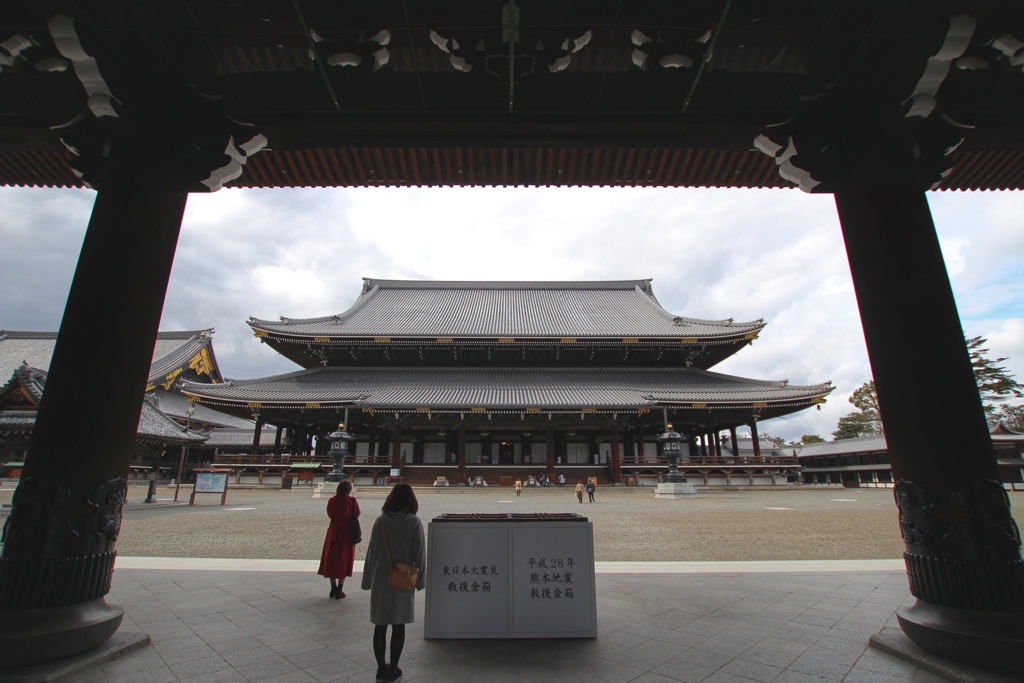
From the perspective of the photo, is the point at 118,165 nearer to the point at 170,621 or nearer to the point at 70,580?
the point at 70,580

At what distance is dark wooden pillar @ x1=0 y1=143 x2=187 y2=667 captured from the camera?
9.84 ft

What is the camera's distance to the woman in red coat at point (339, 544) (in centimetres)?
493

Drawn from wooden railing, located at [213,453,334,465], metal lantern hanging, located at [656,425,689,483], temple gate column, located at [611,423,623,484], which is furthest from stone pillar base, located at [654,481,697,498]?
wooden railing, located at [213,453,334,465]

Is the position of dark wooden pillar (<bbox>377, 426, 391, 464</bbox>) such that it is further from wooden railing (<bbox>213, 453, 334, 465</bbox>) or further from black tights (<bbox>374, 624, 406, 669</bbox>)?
black tights (<bbox>374, 624, 406, 669</bbox>)

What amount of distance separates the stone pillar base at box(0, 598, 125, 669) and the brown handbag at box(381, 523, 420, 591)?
6.56ft

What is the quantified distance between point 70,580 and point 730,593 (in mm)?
5642

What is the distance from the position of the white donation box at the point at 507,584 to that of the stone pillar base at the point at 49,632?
86.0 inches

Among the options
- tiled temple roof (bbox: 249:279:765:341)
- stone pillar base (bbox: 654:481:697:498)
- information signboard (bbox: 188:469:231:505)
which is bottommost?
stone pillar base (bbox: 654:481:697:498)

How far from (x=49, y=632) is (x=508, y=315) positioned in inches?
1158

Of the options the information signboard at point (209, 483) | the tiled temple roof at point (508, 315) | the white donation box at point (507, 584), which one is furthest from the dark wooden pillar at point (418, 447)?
the white donation box at point (507, 584)

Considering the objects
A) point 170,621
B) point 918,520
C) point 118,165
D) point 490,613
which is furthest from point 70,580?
point 918,520

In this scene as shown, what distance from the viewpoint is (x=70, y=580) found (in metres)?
3.10

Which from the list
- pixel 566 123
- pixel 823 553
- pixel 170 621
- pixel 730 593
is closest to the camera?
pixel 170 621

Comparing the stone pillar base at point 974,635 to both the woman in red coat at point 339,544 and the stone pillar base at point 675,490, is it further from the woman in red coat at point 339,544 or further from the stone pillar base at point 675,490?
the stone pillar base at point 675,490
